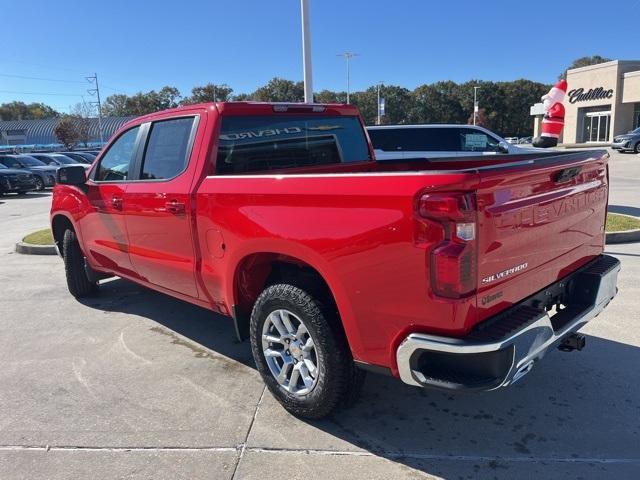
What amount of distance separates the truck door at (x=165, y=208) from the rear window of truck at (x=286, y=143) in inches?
11.6

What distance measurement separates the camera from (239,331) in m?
3.69

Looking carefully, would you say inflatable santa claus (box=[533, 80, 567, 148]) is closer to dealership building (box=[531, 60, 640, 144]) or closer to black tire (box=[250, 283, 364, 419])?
black tire (box=[250, 283, 364, 419])

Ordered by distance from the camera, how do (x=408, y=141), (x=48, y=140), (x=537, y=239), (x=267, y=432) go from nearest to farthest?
(x=537, y=239)
(x=267, y=432)
(x=408, y=141)
(x=48, y=140)

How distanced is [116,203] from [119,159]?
47 centimetres

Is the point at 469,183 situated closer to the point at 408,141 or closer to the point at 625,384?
the point at 625,384

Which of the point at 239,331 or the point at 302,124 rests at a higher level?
the point at 302,124

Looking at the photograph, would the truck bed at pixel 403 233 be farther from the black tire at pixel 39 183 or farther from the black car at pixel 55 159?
the black car at pixel 55 159

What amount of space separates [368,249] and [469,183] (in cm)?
59

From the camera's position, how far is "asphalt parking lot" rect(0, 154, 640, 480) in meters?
2.83

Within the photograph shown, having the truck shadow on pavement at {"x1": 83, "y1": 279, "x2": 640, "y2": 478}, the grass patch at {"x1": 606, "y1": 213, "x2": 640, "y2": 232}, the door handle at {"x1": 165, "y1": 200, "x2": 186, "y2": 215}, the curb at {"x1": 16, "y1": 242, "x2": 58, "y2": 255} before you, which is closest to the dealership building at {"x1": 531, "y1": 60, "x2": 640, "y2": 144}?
the grass patch at {"x1": 606, "y1": 213, "x2": 640, "y2": 232}

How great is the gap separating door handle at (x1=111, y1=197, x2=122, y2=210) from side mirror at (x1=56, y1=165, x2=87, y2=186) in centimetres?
58

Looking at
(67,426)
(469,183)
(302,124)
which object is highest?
(302,124)

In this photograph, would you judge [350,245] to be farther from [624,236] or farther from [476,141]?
[476,141]

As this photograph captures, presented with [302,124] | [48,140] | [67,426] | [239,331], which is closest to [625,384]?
[239,331]
